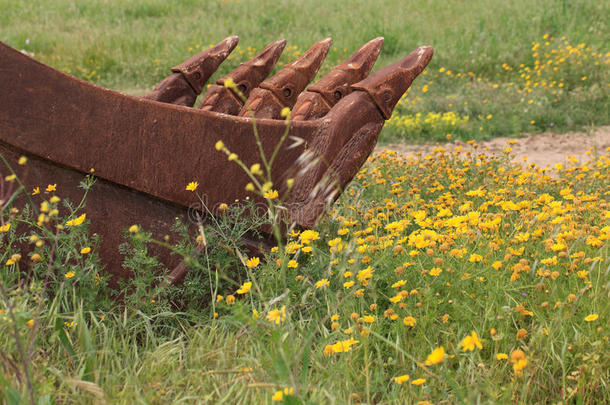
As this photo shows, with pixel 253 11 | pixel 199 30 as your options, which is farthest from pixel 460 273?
pixel 253 11

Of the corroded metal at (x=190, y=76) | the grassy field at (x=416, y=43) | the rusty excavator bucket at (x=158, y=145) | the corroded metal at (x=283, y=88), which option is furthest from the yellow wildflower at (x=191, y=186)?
the grassy field at (x=416, y=43)

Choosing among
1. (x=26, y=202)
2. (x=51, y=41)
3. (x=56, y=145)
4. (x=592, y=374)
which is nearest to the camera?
(x=592, y=374)

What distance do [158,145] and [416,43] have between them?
8.46 metres

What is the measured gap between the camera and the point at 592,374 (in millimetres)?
1702

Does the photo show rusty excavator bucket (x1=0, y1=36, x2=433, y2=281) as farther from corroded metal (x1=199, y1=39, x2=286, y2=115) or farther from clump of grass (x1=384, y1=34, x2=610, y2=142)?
clump of grass (x1=384, y1=34, x2=610, y2=142)

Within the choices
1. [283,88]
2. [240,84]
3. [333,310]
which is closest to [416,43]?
[240,84]

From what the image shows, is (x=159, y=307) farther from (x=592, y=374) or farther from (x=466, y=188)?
(x=466, y=188)

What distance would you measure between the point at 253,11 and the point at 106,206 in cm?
1064

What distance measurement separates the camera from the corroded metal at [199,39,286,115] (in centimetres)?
295

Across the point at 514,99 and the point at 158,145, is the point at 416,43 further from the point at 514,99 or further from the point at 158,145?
the point at 158,145

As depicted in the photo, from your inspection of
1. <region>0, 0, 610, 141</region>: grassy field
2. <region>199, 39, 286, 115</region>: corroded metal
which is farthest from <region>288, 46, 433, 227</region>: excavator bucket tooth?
<region>0, 0, 610, 141</region>: grassy field

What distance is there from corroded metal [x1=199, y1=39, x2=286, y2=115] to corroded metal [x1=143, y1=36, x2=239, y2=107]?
16 centimetres

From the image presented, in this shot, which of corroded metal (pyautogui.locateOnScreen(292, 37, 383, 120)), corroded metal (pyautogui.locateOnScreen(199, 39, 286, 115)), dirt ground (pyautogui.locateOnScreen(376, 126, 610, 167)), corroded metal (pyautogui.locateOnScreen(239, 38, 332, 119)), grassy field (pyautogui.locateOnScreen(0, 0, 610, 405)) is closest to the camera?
grassy field (pyautogui.locateOnScreen(0, 0, 610, 405))

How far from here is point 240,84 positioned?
9.74 feet
